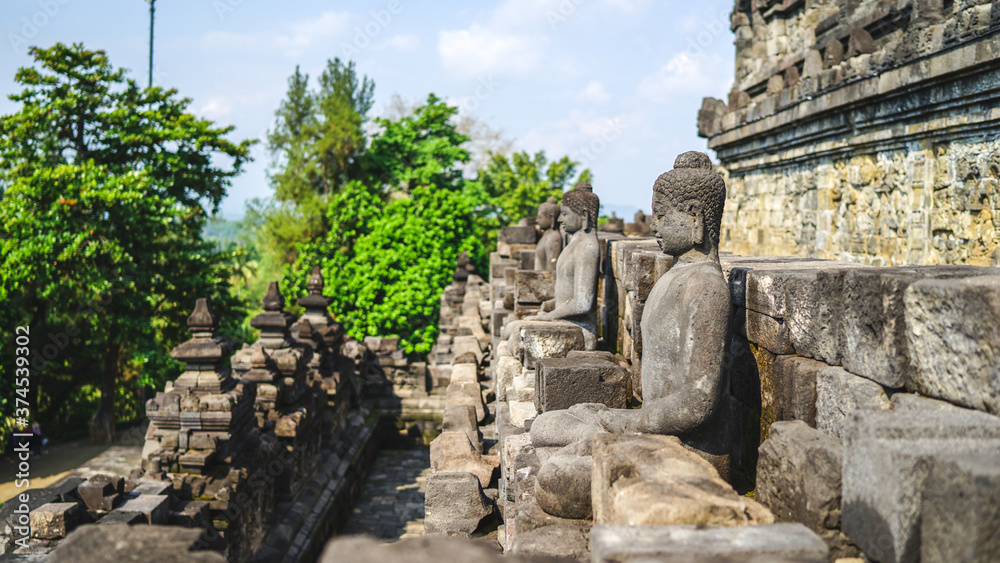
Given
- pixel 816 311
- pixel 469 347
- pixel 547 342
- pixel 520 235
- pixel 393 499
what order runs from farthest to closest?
pixel 520 235 → pixel 393 499 → pixel 469 347 → pixel 547 342 → pixel 816 311

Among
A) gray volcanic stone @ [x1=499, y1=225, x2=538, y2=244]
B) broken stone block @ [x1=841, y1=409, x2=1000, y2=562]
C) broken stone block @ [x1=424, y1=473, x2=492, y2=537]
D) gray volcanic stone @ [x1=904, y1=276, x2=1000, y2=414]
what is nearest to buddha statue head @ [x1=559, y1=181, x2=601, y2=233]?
broken stone block @ [x1=424, y1=473, x2=492, y2=537]

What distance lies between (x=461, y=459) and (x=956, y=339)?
11.0 feet

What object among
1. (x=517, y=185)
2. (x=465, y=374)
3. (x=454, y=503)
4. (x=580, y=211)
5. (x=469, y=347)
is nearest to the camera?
(x=454, y=503)

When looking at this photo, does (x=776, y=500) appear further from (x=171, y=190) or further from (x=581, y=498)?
(x=171, y=190)

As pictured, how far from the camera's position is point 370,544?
182 cm

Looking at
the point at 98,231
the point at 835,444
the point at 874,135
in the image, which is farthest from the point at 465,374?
the point at 98,231

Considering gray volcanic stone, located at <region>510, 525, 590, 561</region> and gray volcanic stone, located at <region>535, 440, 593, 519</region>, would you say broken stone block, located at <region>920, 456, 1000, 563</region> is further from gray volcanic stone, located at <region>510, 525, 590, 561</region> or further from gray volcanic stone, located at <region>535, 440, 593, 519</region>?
gray volcanic stone, located at <region>535, 440, 593, 519</region>

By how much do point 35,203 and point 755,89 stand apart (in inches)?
613

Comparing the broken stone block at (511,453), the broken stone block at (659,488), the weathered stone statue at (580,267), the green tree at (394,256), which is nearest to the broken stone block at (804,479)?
the broken stone block at (659,488)

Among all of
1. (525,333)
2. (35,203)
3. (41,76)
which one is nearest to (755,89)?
(525,333)

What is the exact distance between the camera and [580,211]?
17.9 ft

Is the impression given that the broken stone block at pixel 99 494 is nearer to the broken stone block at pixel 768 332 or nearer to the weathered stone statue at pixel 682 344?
the weathered stone statue at pixel 682 344

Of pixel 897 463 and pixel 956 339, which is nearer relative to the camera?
pixel 897 463

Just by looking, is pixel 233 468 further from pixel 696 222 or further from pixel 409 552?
pixel 409 552
